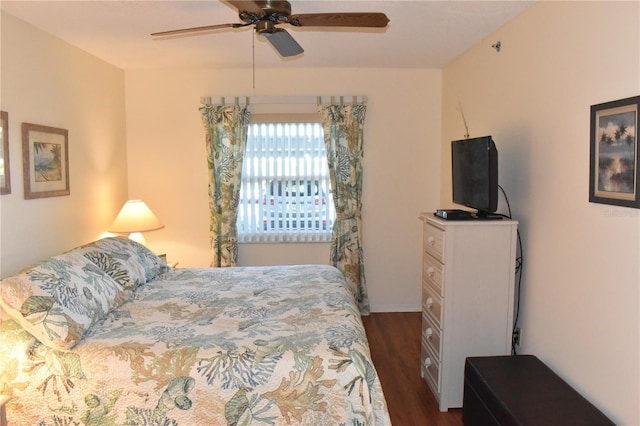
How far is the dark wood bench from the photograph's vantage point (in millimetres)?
1970

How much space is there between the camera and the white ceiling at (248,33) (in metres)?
2.64

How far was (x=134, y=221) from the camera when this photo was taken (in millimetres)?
3793

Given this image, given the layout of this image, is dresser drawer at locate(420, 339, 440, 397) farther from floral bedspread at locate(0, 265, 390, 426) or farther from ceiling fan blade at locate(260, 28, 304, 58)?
ceiling fan blade at locate(260, 28, 304, 58)

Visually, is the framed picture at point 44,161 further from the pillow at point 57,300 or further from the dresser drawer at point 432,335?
the dresser drawer at point 432,335

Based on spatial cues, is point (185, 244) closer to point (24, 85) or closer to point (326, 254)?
point (326, 254)

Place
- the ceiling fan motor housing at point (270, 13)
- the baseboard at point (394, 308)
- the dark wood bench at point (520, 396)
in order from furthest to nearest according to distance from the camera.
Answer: the baseboard at point (394, 308) → the ceiling fan motor housing at point (270, 13) → the dark wood bench at point (520, 396)

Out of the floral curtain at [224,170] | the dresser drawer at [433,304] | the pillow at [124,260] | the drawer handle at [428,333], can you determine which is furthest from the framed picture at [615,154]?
the floral curtain at [224,170]

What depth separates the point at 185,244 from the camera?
4.54 metres

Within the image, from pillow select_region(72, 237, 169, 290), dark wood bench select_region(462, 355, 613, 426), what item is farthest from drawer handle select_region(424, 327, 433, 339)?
pillow select_region(72, 237, 169, 290)

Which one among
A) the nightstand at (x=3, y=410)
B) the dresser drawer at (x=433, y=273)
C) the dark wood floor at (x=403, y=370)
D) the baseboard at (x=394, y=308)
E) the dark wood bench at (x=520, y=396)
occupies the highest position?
the dresser drawer at (x=433, y=273)

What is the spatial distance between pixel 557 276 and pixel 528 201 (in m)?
0.54

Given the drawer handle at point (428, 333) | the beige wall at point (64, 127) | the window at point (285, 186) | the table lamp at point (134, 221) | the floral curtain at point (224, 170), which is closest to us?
the beige wall at point (64, 127)

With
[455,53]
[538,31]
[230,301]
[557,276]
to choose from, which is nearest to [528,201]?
[557,276]

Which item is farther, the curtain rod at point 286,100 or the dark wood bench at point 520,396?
the curtain rod at point 286,100
